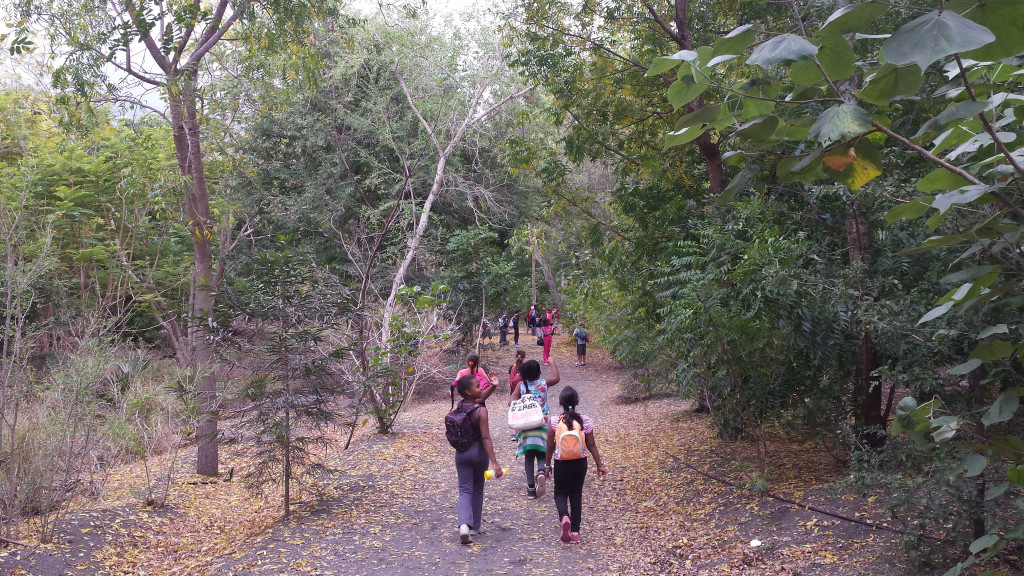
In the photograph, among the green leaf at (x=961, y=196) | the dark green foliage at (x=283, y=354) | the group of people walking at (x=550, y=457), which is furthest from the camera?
the dark green foliage at (x=283, y=354)

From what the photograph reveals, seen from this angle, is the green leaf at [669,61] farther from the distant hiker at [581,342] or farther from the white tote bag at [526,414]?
the distant hiker at [581,342]

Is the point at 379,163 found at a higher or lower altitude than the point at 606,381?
higher

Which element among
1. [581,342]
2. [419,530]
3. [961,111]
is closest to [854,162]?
[961,111]

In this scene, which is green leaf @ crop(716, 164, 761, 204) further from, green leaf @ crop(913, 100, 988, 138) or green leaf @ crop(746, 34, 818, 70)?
green leaf @ crop(913, 100, 988, 138)

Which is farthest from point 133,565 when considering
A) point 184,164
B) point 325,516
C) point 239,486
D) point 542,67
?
point 542,67

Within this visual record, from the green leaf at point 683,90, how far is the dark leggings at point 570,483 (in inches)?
193

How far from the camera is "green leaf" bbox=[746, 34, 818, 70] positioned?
1757 mm

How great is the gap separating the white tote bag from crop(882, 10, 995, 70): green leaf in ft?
20.6

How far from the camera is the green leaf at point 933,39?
5.28 feet

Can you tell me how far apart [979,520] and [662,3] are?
884cm

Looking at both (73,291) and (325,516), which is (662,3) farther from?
(73,291)

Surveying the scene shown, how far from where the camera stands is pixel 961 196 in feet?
7.08

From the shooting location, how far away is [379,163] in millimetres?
20938

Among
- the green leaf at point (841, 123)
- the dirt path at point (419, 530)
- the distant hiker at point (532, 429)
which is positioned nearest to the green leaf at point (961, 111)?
the green leaf at point (841, 123)
